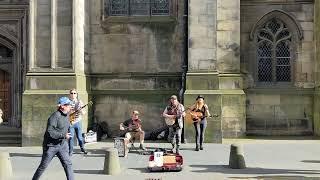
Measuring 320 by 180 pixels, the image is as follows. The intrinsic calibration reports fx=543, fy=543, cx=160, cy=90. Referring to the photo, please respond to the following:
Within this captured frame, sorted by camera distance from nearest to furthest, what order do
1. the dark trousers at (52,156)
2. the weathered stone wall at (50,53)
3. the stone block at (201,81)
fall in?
the dark trousers at (52,156), the weathered stone wall at (50,53), the stone block at (201,81)

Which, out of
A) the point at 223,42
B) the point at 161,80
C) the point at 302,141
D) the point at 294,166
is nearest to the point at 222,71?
the point at 223,42

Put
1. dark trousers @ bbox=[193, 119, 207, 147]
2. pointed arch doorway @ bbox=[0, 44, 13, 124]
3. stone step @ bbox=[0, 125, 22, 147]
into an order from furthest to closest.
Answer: pointed arch doorway @ bbox=[0, 44, 13, 124], stone step @ bbox=[0, 125, 22, 147], dark trousers @ bbox=[193, 119, 207, 147]

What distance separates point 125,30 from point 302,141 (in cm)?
713

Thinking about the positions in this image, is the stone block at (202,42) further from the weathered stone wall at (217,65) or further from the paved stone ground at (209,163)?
the paved stone ground at (209,163)

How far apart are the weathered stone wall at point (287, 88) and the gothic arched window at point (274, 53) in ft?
0.81

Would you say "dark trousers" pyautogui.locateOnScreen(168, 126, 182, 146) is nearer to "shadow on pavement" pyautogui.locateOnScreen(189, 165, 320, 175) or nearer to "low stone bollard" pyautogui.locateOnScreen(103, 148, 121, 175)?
"shadow on pavement" pyautogui.locateOnScreen(189, 165, 320, 175)

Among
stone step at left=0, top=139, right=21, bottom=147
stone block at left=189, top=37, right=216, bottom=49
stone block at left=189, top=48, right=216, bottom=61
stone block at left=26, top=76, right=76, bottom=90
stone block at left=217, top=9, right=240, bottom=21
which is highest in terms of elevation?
stone block at left=217, top=9, right=240, bottom=21

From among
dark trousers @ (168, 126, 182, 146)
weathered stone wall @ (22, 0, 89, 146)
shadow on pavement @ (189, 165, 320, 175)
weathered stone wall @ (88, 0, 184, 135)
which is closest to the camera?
shadow on pavement @ (189, 165, 320, 175)

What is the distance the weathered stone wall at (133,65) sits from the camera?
19031 millimetres

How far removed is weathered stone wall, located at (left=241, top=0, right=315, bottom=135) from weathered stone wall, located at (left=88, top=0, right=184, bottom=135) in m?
2.63

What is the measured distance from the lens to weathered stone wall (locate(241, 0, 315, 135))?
19.3 m

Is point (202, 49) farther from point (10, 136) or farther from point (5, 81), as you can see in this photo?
point (5, 81)

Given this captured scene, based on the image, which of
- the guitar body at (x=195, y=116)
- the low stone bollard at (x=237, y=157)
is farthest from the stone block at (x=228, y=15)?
the low stone bollard at (x=237, y=157)

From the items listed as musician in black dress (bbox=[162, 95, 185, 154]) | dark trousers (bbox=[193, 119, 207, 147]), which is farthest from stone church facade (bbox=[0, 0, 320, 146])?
musician in black dress (bbox=[162, 95, 185, 154])
